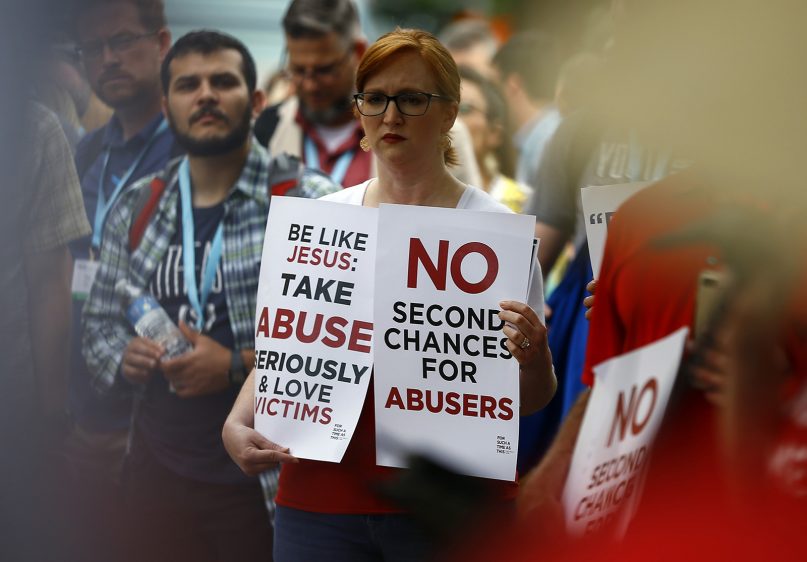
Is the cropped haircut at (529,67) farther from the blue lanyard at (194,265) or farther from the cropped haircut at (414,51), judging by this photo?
the cropped haircut at (414,51)

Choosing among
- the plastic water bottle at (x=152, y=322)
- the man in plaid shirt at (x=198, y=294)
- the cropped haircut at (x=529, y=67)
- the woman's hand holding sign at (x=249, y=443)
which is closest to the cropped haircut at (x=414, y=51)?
the woman's hand holding sign at (x=249, y=443)

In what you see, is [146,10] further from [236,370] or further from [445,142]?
[445,142]

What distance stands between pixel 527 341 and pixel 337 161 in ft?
7.94

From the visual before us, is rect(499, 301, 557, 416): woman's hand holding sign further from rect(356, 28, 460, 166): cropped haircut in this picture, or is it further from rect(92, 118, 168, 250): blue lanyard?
rect(92, 118, 168, 250): blue lanyard

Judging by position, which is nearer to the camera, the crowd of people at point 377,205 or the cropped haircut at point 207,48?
the crowd of people at point 377,205

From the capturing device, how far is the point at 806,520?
1285mm

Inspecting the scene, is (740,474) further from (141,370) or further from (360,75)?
(141,370)

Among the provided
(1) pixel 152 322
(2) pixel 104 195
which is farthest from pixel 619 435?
(2) pixel 104 195

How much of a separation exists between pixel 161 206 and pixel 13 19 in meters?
0.85

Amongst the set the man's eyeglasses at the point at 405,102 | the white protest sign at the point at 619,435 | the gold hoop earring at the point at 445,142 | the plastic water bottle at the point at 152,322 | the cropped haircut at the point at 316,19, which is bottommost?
the plastic water bottle at the point at 152,322

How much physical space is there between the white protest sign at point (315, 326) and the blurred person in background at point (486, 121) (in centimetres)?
351

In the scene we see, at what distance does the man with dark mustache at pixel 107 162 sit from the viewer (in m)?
4.45

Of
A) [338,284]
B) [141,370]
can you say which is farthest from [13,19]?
[338,284]

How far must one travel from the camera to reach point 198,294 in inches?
165
